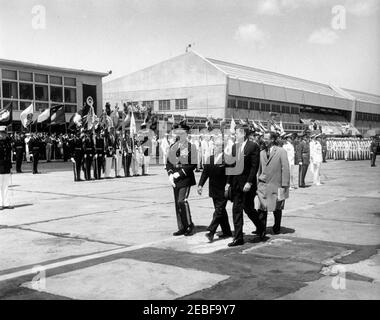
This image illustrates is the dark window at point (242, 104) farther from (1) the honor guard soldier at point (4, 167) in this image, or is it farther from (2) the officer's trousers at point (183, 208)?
(2) the officer's trousers at point (183, 208)

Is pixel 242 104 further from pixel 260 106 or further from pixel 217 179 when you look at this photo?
pixel 217 179

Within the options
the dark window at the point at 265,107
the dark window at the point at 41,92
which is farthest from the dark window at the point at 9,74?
the dark window at the point at 265,107

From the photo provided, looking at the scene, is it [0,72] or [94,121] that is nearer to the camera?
[94,121]

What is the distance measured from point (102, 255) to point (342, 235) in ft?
13.5

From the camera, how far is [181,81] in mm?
50844

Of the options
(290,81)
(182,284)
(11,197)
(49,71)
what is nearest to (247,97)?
(290,81)

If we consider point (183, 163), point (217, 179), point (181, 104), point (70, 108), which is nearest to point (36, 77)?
point (70, 108)

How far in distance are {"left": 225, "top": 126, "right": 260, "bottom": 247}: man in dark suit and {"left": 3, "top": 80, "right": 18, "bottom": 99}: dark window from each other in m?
26.9

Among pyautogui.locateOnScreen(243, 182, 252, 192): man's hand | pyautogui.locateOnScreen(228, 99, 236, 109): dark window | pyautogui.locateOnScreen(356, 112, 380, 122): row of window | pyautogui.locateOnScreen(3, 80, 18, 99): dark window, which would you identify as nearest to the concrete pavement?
pyautogui.locateOnScreen(243, 182, 252, 192): man's hand

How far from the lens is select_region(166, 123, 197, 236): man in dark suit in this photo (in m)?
8.46

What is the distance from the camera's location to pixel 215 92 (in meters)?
47.6

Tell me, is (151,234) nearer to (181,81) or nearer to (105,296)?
(105,296)

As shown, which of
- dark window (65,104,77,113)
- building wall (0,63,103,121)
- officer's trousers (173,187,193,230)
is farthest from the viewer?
dark window (65,104,77,113)

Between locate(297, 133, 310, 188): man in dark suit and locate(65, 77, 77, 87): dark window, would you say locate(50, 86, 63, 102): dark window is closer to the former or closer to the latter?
locate(65, 77, 77, 87): dark window
